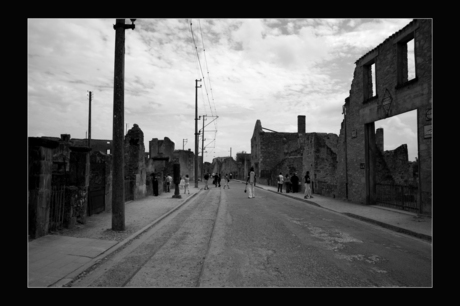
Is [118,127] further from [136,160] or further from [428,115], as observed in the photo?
[428,115]

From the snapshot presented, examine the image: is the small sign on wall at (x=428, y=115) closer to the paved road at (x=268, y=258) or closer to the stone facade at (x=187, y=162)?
the paved road at (x=268, y=258)

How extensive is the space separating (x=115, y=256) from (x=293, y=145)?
44.6 metres

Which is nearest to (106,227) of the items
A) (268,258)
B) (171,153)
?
(268,258)

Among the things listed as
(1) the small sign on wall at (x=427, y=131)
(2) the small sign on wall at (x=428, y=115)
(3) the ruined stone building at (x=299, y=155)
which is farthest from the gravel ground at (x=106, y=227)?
(3) the ruined stone building at (x=299, y=155)

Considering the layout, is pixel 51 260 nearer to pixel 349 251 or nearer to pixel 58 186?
pixel 58 186

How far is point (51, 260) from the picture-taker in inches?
215

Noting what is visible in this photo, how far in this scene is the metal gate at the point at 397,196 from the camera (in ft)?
39.1

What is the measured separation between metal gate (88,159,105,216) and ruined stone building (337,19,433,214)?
36.4 ft

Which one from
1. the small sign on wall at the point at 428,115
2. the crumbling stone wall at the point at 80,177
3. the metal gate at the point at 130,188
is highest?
the small sign on wall at the point at 428,115

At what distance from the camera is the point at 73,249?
629 centimetres

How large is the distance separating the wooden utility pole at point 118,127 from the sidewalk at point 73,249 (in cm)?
52

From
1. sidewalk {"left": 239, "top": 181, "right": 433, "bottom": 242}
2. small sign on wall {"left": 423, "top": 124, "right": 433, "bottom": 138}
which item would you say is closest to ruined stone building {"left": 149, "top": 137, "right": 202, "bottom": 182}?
sidewalk {"left": 239, "top": 181, "right": 433, "bottom": 242}

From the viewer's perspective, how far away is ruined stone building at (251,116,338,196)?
71.5ft

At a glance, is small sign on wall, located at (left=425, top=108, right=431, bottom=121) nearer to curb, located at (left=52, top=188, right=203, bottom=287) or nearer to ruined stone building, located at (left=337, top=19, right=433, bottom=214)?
ruined stone building, located at (left=337, top=19, right=433, bottom=214)
